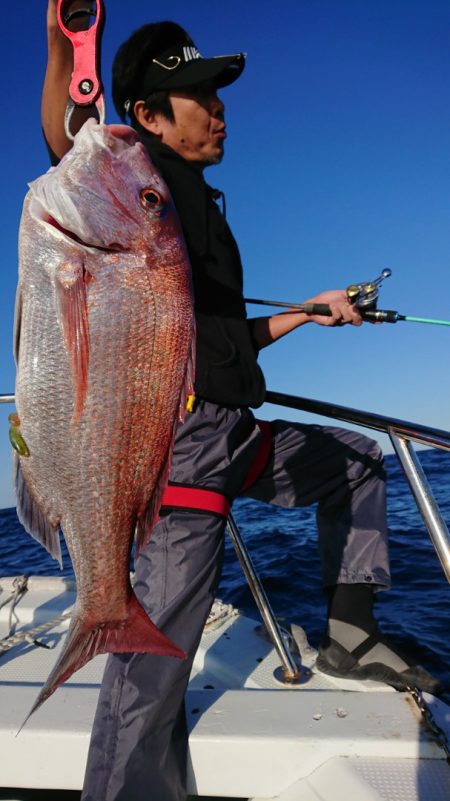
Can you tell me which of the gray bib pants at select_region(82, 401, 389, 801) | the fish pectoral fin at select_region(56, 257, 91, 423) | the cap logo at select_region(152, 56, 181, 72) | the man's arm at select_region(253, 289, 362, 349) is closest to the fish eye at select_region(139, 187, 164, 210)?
the fish pectoral fin at select_region(56, 257, 91, 423)

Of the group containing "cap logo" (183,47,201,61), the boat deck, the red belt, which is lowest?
the boat deck

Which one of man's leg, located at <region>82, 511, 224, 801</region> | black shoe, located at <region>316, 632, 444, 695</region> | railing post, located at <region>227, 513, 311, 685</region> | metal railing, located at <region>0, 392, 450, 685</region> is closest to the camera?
man's leg, located at <region>82, 511, 224, 801</region>

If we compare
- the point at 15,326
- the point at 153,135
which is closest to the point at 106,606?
the point at 15,326

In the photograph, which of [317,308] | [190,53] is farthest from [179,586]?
[190,53]

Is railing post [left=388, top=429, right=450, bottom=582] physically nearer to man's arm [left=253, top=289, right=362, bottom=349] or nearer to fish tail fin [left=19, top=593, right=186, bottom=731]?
man's arm [left=253, top=289, right=362, bottom=349]

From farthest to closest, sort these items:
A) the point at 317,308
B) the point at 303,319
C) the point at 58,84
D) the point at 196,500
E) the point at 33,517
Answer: the point at 303,319
the point at 317,308
the point at 196,500
the point at 58,84
the point at 33,517

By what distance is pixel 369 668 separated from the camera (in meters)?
2.58

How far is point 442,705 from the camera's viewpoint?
2.25 m

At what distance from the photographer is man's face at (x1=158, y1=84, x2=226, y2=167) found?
234 centimetres

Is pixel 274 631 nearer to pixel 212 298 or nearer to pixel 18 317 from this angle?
pixel 212 298

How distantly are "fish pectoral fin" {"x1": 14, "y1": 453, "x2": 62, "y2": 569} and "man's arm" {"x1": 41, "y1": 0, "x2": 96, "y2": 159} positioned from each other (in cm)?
115

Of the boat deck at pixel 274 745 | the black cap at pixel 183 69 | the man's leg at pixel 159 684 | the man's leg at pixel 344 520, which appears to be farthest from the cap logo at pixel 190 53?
the boat deck at pixel 274 745

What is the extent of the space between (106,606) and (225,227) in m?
1.80

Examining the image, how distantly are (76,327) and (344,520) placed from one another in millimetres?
1935
